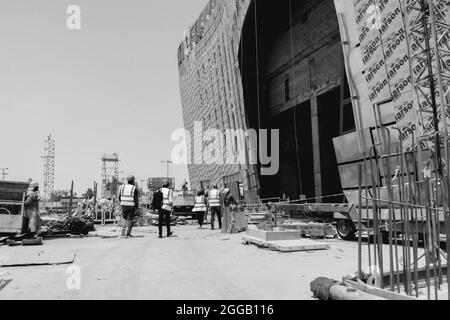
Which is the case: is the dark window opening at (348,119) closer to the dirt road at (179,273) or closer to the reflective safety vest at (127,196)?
the reflective safety vest at (127,196)

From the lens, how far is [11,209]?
1036 centimetres

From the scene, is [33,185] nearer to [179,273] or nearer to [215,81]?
[179,273]

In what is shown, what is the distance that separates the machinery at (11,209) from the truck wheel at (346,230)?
8.54 metres

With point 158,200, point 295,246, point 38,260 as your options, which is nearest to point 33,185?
point 158,200

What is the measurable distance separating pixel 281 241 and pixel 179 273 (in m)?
3.49

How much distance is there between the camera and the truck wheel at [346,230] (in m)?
11.0

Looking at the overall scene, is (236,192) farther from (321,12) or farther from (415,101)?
(415,101)

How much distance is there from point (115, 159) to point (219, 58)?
150 ft

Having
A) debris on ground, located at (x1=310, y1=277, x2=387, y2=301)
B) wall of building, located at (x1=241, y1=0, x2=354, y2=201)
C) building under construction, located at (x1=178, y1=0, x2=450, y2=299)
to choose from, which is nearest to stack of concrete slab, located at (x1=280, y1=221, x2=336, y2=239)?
building under construction, located at (x1=178, y1=0, x2=450, y2=299)

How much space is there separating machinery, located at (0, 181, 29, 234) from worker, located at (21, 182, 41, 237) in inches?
5.3

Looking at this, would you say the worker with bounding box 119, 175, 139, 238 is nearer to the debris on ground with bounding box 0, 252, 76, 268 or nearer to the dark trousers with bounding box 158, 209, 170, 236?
the dark trousers with bounding box 158, 209, 170, 236

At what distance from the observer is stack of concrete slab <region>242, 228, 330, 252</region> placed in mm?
8195

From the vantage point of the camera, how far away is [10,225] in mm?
10344

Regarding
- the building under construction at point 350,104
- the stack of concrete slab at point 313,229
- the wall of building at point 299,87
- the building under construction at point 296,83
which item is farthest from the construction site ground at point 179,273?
the wall of building at point 299,87
